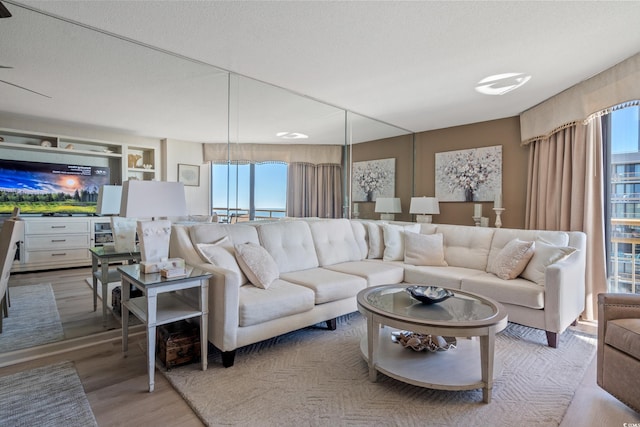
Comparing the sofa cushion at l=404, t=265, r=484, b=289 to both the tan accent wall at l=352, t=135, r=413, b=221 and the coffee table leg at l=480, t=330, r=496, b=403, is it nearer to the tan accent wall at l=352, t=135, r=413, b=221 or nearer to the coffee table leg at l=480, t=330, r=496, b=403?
the coffee table leg at l=480, t=330, r=496, b=403

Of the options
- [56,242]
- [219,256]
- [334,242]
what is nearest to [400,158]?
[334,242]

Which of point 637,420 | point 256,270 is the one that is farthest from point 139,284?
point 637,420

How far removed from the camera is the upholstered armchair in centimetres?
165

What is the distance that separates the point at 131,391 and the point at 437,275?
266 cm

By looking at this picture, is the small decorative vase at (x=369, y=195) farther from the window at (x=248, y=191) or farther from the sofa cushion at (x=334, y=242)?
the window at (x=248, y=191)

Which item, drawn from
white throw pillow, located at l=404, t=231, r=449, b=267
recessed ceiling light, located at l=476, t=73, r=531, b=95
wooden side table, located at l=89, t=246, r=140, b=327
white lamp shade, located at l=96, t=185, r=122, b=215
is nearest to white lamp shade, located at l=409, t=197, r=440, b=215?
white throw pillow, located at l=404, t=231, r=449, b=267

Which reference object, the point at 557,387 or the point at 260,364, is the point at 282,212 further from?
the point at 557,387

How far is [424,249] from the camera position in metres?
3.62

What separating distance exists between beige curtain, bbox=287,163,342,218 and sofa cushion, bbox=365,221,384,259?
73cm

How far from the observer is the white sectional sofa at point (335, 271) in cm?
221

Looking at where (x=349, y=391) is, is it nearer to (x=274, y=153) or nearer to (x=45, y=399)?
(x=45, y=399)

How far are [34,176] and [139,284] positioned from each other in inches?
85.1

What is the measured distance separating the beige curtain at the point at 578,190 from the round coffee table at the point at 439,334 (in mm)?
1806

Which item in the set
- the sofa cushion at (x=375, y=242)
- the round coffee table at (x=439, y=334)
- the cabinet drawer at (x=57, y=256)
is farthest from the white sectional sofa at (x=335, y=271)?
the cabinet drawer at (x=57, y=256)
